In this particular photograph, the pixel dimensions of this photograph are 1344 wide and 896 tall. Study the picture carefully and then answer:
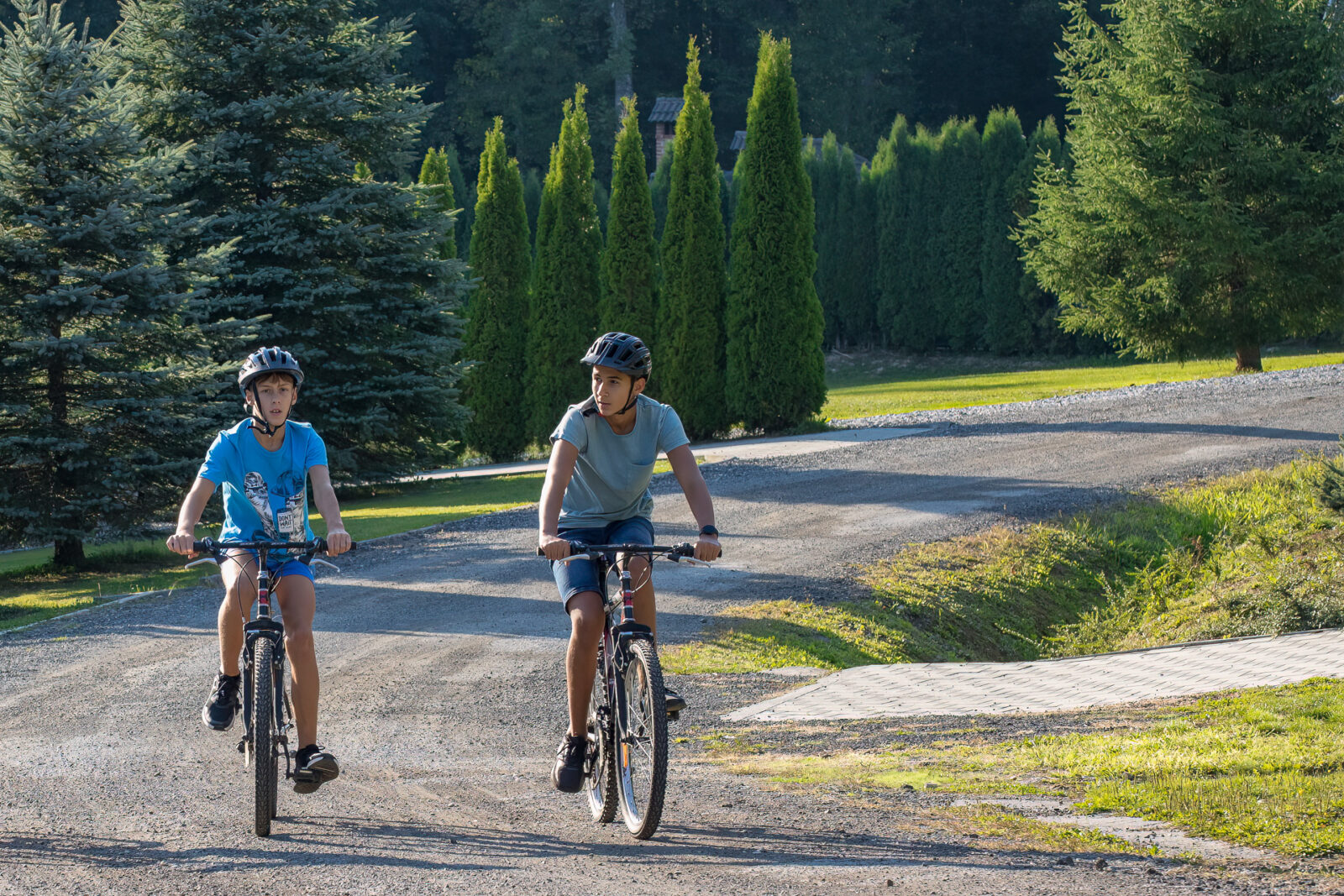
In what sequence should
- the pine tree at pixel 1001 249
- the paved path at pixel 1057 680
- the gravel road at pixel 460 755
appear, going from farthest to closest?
the pine tree at pixel 1001 249, the paved path at pixel 1057 680, the gravel road at pixel 460 755

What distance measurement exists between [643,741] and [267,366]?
2160 millimetres

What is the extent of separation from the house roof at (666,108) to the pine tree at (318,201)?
42750 millimetres

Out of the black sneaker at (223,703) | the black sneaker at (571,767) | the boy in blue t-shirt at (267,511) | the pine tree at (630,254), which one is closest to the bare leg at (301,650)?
the boy in blue t-shirt at (267,511)

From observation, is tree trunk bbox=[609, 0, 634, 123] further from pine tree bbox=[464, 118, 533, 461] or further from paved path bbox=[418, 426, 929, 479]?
paved path bbox=[418, 426, 929, 479]

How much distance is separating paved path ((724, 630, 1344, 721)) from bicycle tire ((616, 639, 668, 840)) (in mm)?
2480

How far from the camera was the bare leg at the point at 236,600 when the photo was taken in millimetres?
5500

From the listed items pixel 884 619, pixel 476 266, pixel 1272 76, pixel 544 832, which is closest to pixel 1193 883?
pixel 544 832

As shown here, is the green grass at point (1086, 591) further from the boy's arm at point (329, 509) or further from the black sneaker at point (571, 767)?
the boy's arm at point (329, 509)

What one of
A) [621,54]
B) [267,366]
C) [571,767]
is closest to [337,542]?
[267,366]

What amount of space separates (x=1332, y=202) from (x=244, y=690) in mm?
26595

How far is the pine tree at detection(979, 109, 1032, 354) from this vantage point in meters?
40.9

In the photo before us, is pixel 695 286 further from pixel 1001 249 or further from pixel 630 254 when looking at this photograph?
pixel 1001 249

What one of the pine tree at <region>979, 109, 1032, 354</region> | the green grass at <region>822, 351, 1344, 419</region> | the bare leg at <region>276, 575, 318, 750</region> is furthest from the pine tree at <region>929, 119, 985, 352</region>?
the bare leg at <region>276, 575, 318, 750</region>

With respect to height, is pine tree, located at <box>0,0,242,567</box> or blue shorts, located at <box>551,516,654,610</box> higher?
pine tree, located at <box>0,0,242,567</box>
